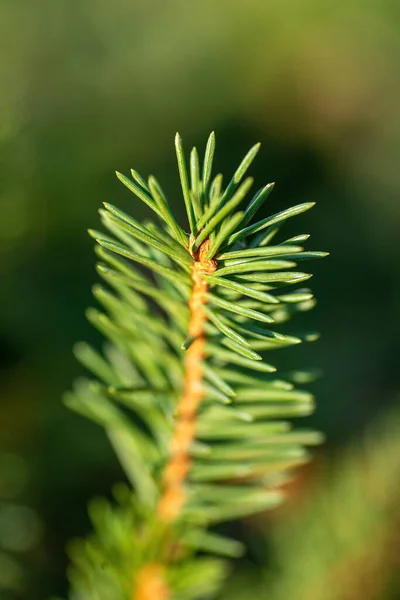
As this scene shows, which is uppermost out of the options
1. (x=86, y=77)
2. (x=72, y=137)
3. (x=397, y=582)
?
(x=86, y=77)

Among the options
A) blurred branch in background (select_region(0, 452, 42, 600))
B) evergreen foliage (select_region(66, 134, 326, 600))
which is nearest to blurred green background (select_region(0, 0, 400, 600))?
blurred branch in background (select_region(0, 452, 42, 600))

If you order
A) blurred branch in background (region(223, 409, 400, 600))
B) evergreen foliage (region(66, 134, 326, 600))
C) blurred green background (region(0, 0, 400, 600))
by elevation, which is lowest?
blurred branch in background (region(223, 409, 400, 600))

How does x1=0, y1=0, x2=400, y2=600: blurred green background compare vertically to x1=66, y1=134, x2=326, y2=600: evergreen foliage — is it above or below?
above

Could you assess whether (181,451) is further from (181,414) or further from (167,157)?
(167,157)

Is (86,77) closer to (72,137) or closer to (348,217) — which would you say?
(72,137)

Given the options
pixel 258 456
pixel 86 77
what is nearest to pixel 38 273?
pixel 258 456

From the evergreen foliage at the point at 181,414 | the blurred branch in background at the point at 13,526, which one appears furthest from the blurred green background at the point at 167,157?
the evergreen foliage at the point at 181,414

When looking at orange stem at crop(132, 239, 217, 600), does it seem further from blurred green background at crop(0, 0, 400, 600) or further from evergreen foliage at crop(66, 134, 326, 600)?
blurred green background at crop(0, 0, 400, 600)
